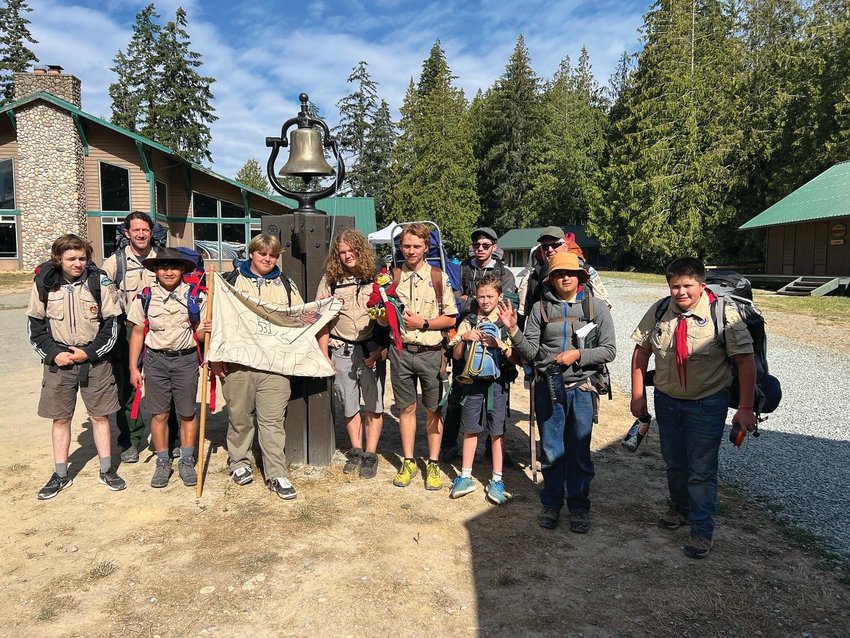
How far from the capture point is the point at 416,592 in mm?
3023

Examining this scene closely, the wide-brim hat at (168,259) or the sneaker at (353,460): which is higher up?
the wide-brim hat at (168,259)

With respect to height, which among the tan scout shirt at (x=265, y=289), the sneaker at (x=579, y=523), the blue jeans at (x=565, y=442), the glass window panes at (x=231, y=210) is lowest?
the sneaker at (x=579, y=523)

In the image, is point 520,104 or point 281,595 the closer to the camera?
point 281,595

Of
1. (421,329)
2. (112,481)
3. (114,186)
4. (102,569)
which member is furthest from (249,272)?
(114,186)

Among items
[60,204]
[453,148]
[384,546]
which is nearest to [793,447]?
[384,546]

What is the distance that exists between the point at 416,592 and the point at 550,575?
2.53 feet

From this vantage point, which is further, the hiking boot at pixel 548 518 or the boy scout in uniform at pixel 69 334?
the boy scout in uniform at pixel 69 334

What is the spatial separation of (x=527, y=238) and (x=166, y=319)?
Result: 1552 inches

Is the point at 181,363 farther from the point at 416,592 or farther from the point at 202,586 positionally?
the point at 416,592

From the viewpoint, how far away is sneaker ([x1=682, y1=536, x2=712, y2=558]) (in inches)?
131

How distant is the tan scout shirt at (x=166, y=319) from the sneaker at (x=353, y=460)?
5.08 feet

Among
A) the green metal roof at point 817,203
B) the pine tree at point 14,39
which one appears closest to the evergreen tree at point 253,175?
the pine tree at point 14,39

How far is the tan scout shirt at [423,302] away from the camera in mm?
4203

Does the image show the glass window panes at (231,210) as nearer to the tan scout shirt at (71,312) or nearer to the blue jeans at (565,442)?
the tan scout shirt at (71,312)
